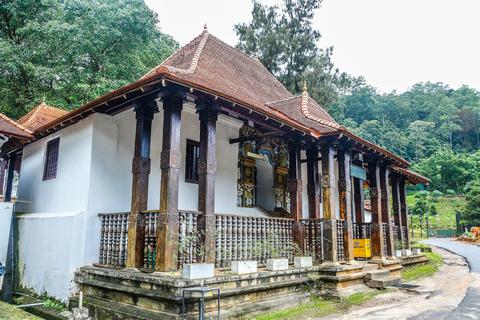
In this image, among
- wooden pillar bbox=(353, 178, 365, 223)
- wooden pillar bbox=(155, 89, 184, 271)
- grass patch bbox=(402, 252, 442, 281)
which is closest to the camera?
wooden pillar bbox=(155, 89, 184, 271)

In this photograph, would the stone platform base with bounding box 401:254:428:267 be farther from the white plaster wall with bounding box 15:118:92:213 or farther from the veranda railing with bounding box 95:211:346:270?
the white plaster wall with bounding box 15:118:92:213

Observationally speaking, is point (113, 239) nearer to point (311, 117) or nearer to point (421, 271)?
point (311, 117)

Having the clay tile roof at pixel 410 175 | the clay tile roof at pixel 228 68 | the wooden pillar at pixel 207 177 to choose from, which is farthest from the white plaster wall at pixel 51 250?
the clay tile roof at pixel 410 175

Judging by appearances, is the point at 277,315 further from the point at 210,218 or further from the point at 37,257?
the point at 37,257

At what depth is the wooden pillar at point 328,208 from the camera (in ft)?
27.7

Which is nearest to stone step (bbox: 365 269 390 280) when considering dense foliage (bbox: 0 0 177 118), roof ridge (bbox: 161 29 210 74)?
roof ridge (bbox: 161 29 210 74)

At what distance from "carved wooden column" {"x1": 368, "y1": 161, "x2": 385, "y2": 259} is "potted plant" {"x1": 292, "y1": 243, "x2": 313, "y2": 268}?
9.83 ft

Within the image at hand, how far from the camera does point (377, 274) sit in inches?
364

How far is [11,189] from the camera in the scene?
38.9 ft

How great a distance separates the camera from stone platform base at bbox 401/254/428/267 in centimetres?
1273

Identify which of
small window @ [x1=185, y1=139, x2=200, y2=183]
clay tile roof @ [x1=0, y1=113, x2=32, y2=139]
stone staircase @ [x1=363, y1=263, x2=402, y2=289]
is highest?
clay tile roof @ [x1=0, y1=113, x2=32, y2=139]

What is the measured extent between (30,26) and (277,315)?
1632 cm

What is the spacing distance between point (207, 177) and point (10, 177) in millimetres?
8466

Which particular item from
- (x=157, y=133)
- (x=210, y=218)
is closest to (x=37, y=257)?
(x=157, y=133)
